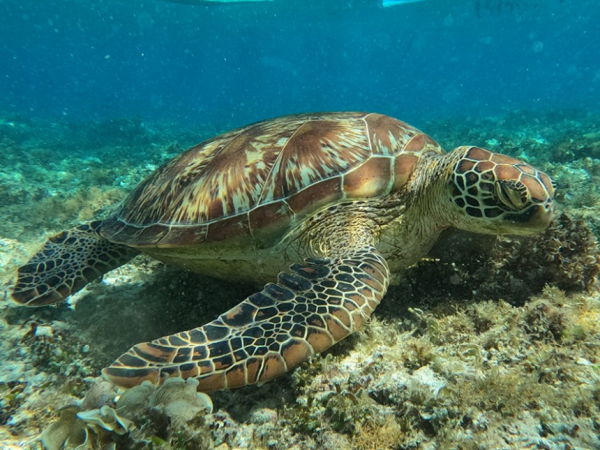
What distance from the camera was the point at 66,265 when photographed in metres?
3.52

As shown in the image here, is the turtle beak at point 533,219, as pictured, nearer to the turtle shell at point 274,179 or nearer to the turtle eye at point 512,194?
the turtle eye at point 512,194

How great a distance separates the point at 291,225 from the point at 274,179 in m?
0.47

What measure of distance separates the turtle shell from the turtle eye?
85cm

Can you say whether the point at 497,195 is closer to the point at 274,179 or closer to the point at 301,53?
the point at 274,179

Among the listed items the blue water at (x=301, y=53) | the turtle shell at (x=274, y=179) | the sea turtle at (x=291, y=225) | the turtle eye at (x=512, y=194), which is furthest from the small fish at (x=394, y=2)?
the turtle eye at (x=512, y=194)

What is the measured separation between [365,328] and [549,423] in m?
1.10

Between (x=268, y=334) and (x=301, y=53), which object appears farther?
(x=301, y=53)

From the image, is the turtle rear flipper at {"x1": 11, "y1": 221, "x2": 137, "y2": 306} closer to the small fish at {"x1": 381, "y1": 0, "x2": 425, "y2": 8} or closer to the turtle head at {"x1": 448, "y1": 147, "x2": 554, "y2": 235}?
the turtle head at {"x1": 448, "y1": 147, "x2": 554, "y2": 235}

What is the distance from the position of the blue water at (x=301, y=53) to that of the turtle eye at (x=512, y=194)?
2670 centimetres

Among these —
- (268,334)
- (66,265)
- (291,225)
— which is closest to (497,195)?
(291,225)

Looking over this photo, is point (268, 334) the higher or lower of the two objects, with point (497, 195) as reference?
lower

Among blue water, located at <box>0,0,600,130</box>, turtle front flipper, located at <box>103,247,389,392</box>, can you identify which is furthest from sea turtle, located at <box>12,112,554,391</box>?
blue water, located at <box>0,0,600,130</box>

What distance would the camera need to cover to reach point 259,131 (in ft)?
12.0

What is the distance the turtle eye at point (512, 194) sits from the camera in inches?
93.3
